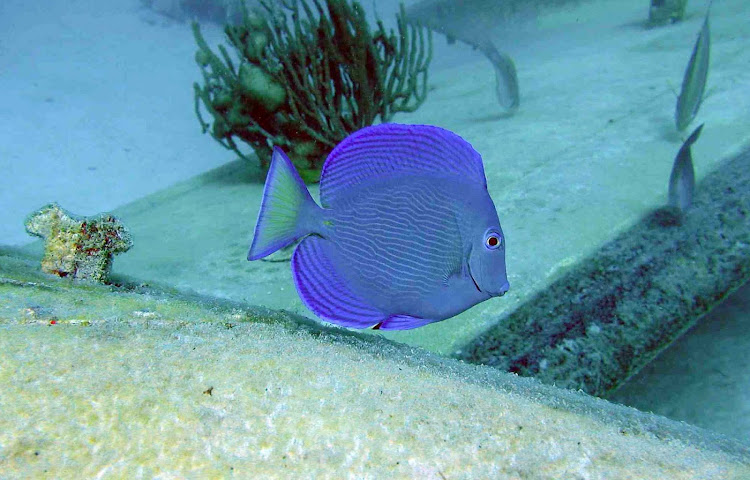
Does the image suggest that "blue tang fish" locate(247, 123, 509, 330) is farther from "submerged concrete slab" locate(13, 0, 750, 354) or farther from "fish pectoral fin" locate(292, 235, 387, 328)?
"submerged concrete slab" locate(13, 0, 750, 354)

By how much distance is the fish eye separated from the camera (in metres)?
1.16

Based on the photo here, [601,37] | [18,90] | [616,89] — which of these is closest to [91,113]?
[18,90]

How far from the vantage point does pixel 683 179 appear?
2605mm

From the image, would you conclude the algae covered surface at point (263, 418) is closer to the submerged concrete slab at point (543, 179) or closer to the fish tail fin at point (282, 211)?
the fish tail fin at point (282, 211)

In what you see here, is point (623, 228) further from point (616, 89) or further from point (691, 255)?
point (616, 89)

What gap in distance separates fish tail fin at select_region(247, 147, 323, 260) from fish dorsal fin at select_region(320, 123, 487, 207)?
0.07 metres

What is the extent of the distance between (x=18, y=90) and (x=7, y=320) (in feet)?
37.3

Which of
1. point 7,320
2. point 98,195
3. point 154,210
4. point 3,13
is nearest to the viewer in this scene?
point 7,320

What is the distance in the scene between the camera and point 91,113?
9.25 metres

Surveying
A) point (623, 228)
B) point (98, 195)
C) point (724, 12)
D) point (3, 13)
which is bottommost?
point (98, 195)

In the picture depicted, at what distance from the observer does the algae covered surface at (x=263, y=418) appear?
0.70m

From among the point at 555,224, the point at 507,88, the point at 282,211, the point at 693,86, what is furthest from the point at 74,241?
the point at 507,88

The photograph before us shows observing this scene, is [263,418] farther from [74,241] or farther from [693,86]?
[693,86]

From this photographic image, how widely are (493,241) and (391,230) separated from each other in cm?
25
